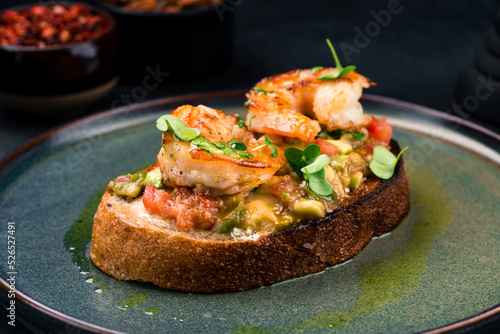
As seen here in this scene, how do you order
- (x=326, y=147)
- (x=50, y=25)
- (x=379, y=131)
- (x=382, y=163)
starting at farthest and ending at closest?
(x=50, y=25) → (x=379, y=131) → (x=382, y=163) → (x=326, y=147)

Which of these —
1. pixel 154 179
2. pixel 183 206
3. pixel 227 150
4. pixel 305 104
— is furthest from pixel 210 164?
pixel 305 104

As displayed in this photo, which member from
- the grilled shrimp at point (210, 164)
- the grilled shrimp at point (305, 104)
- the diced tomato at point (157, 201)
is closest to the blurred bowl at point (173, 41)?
the grilled shrimp at point (305, 104)

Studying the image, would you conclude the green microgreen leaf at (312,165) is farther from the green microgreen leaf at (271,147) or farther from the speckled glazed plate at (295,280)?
the speckled glazed plate at (295,280)

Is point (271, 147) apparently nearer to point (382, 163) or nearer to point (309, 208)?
point (309, 208)

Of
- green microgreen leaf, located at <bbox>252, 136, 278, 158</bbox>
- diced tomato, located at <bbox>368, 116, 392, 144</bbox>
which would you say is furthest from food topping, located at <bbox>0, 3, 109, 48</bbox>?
diced tomato, located at <bbox>368, 116, 392, 144</bbox>

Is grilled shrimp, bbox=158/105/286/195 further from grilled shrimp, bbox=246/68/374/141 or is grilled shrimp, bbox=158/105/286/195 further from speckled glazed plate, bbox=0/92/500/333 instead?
speckled glazed plate, bbox=0/92/500/333

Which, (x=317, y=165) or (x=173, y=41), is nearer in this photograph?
(x=317, y=165)
